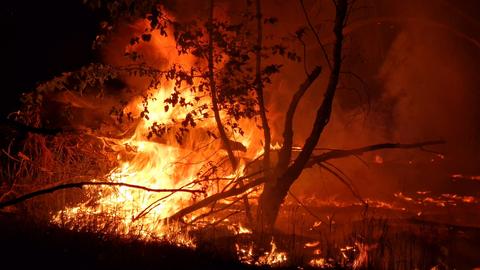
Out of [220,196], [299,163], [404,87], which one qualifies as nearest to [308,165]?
[299,163]

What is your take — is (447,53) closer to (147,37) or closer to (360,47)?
(360,47)

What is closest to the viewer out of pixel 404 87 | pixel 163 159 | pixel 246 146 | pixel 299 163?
pixel 299 163

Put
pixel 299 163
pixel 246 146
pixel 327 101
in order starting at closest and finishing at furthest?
pixel 327 101
pixel 299 163
pixel 246 146

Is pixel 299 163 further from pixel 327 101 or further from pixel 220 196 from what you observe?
pixel 220 196

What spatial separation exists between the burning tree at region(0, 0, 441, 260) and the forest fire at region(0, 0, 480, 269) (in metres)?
0.03

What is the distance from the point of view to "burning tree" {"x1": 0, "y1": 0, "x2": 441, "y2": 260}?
720cm

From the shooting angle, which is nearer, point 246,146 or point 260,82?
point 260,82

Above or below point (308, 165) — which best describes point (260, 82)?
above

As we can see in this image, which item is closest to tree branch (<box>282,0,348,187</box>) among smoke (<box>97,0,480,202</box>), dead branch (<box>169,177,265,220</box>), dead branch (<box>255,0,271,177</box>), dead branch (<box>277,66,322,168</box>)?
dead branch (<box>277,66,322,168</box>)

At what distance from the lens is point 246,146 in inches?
356

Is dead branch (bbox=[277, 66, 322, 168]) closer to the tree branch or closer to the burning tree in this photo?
the burning tree

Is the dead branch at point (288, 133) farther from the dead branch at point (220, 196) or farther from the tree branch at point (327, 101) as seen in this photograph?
the dead branch at point (220, 196)

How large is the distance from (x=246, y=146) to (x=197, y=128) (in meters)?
0.95

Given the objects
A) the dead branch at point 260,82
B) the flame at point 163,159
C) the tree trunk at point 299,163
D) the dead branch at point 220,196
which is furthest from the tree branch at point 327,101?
the flame at point 163,159
